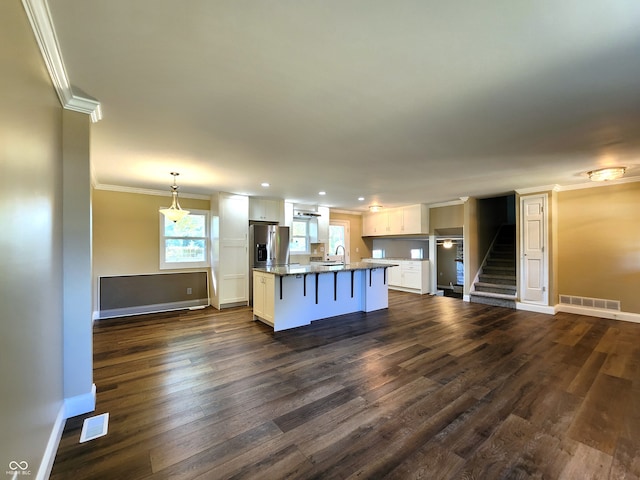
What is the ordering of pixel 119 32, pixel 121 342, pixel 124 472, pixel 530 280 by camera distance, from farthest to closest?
pixel 530 280 → pixel 121 342 → pixel 124 472 → pixel 119 32

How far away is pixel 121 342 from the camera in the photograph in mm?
3820

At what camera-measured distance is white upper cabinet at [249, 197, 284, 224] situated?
21.0 ft

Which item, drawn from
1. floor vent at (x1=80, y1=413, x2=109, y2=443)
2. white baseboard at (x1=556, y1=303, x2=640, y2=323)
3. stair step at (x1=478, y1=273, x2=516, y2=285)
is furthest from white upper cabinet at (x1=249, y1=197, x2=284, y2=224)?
white baseboard at (x1=556, y1=303, x2=640, y2=323)

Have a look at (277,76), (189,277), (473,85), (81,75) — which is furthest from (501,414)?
(189,277)

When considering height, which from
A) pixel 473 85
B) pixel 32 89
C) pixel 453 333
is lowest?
pixel 453 333

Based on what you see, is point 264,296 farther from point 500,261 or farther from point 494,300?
point 500,261

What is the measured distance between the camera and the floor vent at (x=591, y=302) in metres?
4.91


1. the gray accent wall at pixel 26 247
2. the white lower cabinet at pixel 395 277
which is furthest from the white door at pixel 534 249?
the gray accent wall at pixel 26 247

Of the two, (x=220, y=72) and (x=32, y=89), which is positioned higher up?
(x=220, y=72)

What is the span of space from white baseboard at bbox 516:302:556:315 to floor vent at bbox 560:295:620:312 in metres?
0.42

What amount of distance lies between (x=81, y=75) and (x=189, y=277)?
4.81 meters

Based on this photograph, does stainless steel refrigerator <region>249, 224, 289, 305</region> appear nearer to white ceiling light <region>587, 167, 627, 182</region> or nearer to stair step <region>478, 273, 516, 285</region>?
stair step <region>478, 273, 516, 285</region>

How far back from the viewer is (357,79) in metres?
1.86

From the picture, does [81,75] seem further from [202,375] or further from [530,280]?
[530,280]
